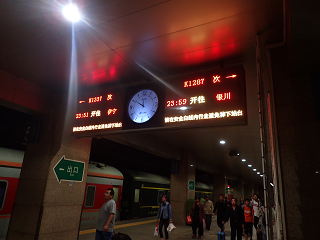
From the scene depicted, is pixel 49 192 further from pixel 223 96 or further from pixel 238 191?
pixel 238 191

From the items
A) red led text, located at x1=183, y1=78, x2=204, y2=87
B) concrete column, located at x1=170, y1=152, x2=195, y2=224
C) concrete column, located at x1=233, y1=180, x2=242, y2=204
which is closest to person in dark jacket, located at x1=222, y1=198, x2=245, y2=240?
red led text, located at x1=183, y1=78, x2=204, y2=87

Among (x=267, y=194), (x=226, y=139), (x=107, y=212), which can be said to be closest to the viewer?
(x=267, y=194)

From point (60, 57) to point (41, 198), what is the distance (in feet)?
11.0

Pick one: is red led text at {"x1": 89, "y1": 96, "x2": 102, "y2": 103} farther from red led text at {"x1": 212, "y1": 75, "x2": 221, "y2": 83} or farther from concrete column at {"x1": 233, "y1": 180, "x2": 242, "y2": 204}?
concrete column at {"x1": 233, "y1": 180, "x2": 242, "y2": 204}

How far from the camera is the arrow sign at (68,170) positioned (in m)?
5.85

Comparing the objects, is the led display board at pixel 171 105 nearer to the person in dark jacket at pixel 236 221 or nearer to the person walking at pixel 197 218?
the person in dark jacket at pixel 236 221

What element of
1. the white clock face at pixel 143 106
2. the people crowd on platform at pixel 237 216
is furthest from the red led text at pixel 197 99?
the people crowd on platform at pixel 237 216

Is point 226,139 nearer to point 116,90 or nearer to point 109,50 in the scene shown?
point 116,90

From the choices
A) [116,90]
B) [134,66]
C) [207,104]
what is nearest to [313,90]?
[207,104]

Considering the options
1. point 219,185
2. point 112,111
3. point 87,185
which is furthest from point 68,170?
point 219,185

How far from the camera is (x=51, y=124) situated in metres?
6.23

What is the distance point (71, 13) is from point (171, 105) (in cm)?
223

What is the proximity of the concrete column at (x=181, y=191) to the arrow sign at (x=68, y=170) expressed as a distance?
27.1 ft

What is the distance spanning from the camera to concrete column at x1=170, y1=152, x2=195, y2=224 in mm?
13036
